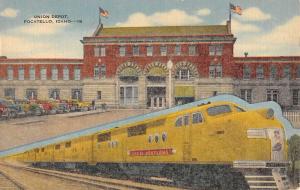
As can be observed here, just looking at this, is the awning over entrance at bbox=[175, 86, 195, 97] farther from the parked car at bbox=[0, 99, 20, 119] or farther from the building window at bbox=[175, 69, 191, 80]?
the parked car at bbox=[0, 99, 20, 119]

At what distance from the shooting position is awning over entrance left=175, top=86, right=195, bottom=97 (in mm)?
3014

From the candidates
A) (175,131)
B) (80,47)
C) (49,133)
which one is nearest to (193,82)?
(175,131)

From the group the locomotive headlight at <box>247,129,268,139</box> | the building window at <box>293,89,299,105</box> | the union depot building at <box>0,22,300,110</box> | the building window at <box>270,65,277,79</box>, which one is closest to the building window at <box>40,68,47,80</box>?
the union depot building at <box>0,22,300,110</box>

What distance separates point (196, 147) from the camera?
2883 millimetres

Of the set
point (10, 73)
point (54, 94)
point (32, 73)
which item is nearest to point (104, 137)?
point (54, 94)

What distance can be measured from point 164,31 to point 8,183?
1.40m

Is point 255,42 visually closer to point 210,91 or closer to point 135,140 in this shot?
point 210,91

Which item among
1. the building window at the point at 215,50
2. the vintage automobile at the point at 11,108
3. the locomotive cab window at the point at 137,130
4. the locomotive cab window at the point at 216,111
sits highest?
the building window at the point at 215,50

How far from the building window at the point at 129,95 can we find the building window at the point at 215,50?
526 mm

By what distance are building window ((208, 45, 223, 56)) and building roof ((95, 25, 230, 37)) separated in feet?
0.26

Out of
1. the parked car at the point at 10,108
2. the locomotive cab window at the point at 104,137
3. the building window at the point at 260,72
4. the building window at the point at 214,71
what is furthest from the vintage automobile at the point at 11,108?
the building window at the point at 260,72

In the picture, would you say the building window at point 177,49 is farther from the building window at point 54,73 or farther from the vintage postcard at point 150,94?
the building window at point 54,73

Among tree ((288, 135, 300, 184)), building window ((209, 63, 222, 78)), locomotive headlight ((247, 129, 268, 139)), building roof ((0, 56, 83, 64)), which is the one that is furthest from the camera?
building roof ((0, 56, 83, 64))

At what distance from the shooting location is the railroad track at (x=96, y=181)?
298cm
